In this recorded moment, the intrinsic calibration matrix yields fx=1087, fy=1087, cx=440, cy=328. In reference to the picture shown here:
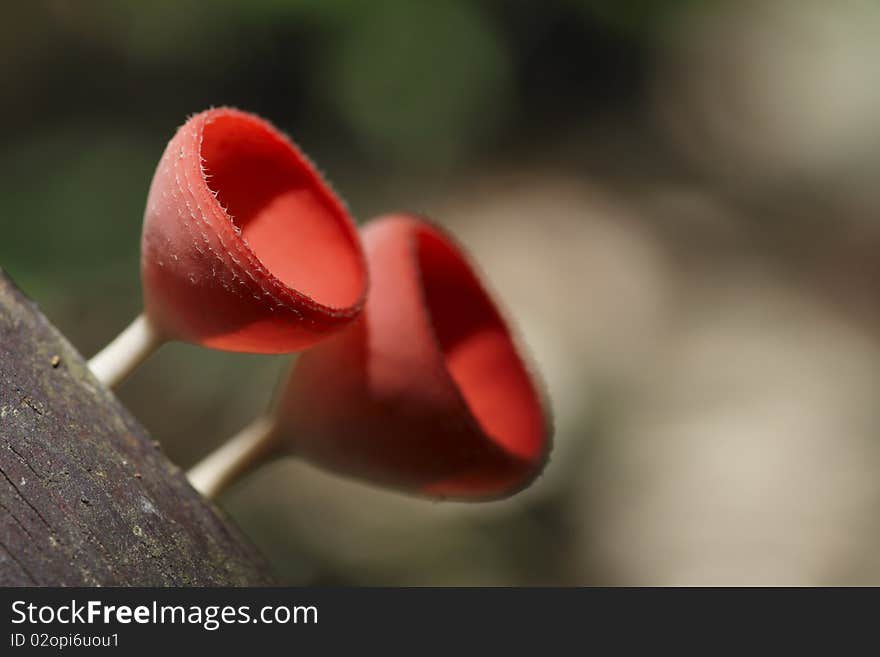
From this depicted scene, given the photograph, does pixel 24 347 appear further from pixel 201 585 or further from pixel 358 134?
pixel 358 134

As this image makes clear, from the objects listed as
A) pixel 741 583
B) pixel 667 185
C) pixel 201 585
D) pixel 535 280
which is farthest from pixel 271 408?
pixel 667 185

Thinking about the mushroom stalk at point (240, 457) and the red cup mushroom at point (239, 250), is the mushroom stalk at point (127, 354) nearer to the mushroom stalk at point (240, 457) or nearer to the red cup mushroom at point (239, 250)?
the red cup mushroom at point (239, 250)

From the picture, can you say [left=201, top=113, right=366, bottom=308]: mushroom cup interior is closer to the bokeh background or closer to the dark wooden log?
the dark wooden log

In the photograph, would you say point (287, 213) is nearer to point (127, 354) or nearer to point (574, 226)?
point (127, 354)

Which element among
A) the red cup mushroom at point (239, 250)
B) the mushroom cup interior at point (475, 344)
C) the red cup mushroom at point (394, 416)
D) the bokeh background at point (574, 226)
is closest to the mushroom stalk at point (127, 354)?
the red cup mushroom at point (239, 250)

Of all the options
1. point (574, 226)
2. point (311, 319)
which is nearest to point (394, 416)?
point (311, 319)

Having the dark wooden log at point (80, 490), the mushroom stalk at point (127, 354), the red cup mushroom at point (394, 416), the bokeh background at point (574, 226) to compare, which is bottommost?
the dark wooden log at point (80, 490)

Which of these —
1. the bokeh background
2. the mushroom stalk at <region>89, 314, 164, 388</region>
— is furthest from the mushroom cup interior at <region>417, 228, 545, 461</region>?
the bokeh background
